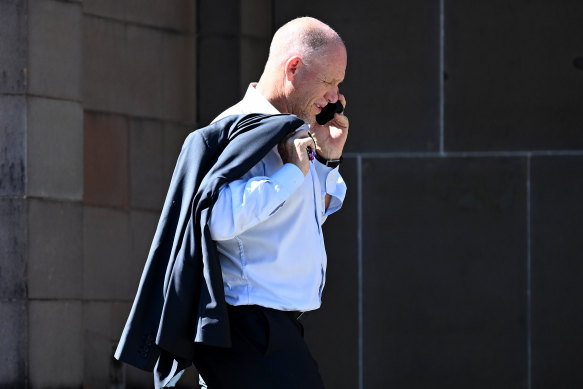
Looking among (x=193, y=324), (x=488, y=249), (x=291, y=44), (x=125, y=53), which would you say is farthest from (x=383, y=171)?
(x=193, y=324)

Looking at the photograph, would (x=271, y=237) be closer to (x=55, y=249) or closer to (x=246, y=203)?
(x=246, y=203)

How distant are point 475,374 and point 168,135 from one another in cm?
238

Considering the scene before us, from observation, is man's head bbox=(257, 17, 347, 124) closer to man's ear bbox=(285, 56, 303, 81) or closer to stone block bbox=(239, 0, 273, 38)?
man's ear bbox=(285, 56, 303, 81)

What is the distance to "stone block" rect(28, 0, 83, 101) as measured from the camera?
6383mm

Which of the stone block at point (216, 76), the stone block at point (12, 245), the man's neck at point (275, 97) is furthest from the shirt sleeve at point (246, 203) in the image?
the stone block at point (216, 76)

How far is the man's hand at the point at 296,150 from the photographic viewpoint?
3.73 metres

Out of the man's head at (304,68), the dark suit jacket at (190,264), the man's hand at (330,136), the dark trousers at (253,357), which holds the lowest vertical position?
the dark trousers at (253,357)

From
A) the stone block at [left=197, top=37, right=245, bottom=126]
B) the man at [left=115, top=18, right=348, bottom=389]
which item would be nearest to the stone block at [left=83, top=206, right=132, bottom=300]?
the stone block at [left=197, top=37, right=245, bottom=126]

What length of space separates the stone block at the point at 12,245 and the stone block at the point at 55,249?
42mm

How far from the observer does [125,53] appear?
7230 mm

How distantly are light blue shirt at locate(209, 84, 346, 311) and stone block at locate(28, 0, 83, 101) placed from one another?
2.75 metres

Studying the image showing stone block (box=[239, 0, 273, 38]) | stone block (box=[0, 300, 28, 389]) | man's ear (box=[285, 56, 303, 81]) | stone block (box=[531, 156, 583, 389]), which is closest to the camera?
man's ear (box=[285, 56, 303, 81])

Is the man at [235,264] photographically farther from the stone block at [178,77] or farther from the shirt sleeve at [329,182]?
the stone block at [178,77]

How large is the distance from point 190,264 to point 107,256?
349 centimetres
